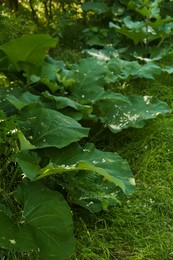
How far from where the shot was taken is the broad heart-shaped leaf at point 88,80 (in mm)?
3060

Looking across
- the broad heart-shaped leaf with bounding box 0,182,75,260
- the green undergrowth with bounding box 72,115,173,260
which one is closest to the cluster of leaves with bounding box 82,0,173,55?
the green undergrowth with bounding box 72,115,173,260

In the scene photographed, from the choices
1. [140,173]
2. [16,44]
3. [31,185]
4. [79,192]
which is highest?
[16,44]

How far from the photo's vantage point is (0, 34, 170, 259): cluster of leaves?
79.6 inches

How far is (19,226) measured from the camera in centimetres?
202

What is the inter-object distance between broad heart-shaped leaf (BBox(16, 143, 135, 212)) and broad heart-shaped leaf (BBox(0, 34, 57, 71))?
86 centimetres

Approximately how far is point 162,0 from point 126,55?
1033mm

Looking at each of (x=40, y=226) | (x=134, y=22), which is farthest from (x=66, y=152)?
(x=134, y=22)

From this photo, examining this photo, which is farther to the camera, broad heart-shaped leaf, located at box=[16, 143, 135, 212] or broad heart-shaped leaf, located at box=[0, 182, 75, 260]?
broad heart-shaped leaf, located at box=[16, 143, 135, 212]

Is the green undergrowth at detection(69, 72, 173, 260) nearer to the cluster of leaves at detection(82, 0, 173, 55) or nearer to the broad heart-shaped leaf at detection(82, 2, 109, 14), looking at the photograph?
the cluster of leaves at detection(82, 0, 173, 55)

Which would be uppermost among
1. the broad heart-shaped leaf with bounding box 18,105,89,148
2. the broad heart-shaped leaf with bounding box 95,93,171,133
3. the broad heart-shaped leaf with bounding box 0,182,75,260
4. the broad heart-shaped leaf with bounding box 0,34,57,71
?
the broad heart-shaped leaf with bounding box 0,34,57,71

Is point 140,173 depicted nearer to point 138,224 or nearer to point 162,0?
point 138,224

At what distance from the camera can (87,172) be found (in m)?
2.39

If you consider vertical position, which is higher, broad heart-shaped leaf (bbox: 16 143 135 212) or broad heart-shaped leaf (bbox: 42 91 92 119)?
broad heart-shaped leaf (bbox: 42 91 92 119)

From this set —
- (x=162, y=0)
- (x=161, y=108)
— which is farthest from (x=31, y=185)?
(x=162, y=0)
